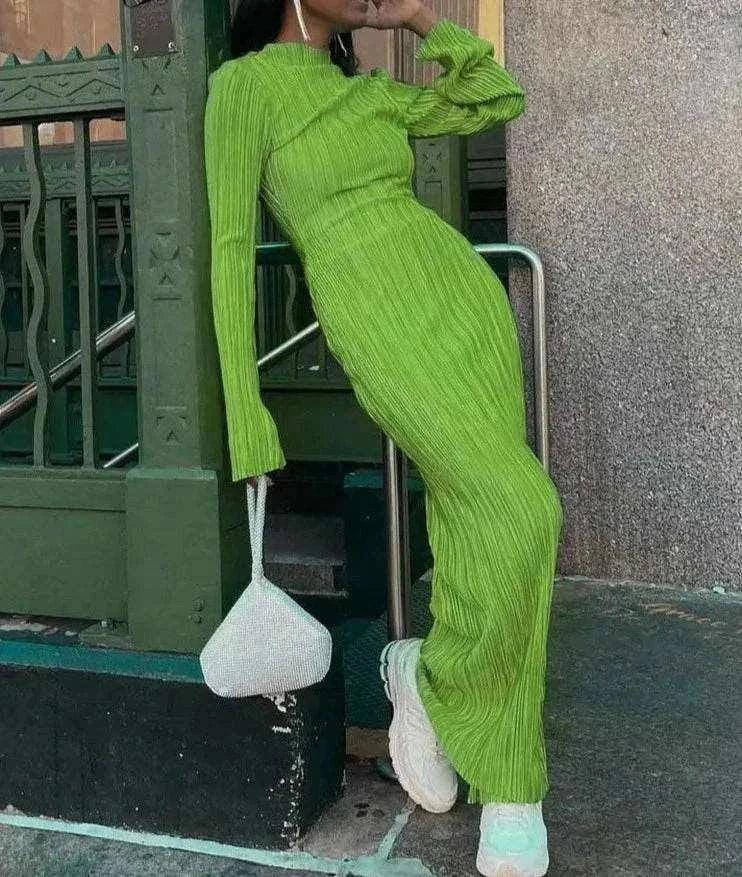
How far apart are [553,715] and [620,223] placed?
1.78m

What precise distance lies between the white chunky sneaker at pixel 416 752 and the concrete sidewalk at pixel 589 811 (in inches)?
2.1

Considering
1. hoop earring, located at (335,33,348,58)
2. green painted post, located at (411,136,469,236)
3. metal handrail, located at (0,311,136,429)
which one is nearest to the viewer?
hoop earring, located at (335,33,348,58)

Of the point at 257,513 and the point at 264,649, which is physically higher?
the point at 257,513

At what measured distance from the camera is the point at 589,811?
2.02 meters

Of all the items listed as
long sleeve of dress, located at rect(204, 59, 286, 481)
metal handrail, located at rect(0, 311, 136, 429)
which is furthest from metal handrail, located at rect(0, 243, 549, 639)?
long sleeve of dress, located at rect(204, 59, 286, 481)

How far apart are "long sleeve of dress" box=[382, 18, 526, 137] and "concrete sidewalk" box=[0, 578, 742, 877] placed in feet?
4.60

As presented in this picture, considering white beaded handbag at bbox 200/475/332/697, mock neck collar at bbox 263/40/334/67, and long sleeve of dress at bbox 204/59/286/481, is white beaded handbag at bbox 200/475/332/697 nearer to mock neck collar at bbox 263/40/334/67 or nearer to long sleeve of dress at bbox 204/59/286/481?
long sleeve of dress at bbox 204/59/286/481

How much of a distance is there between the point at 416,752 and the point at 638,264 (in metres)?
2.06

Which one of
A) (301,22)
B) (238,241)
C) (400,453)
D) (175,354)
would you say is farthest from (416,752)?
(301,22)

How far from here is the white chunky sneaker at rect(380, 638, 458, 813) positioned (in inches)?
79.0

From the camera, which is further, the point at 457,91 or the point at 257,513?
the point at 457,91

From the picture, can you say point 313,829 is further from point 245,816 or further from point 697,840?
point 697,840

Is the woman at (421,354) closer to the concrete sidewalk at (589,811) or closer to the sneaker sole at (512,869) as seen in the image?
the sneaker sole at (512,869)

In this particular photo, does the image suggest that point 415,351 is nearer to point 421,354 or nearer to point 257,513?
point 421,354
